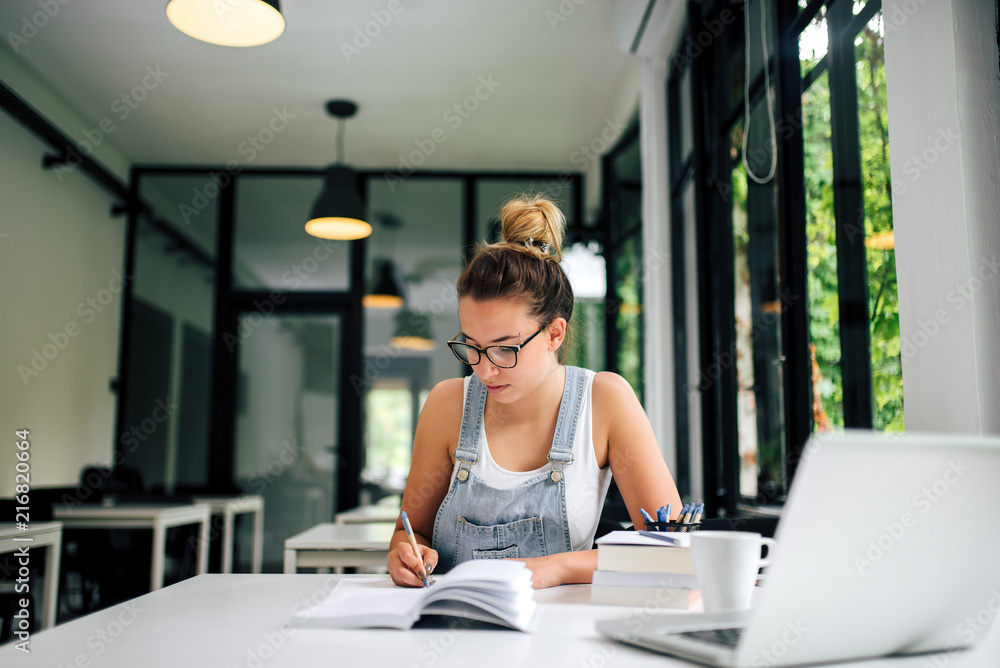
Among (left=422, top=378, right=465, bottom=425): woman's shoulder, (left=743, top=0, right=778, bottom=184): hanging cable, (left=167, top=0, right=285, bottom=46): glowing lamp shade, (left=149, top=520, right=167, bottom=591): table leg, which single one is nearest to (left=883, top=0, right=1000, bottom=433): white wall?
(left=422, top=378, right=465, bottom=425): woman's shoulder

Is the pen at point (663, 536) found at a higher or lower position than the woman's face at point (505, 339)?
lower

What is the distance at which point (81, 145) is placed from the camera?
17.7 feet

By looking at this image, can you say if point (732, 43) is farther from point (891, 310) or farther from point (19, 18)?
point (19, 18)

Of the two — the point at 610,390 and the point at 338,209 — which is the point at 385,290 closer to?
the point at 338,209

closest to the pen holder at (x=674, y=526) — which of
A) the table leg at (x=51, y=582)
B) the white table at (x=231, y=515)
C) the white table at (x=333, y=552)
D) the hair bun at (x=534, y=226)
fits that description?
the hair bun at (x=534, y=226)

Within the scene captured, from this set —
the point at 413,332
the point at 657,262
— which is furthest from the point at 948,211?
the point at 413,332

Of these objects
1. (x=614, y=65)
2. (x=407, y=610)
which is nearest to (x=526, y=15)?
(x=614, y=65)

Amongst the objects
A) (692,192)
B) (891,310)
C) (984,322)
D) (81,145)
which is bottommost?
(984,322)

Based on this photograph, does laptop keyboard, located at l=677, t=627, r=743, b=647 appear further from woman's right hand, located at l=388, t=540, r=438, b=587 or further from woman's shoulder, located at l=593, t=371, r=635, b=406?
woman's shoulder, located at l=593, t=371, r=635, b=406

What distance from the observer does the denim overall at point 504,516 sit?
1.43 meters

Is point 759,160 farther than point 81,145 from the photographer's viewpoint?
No

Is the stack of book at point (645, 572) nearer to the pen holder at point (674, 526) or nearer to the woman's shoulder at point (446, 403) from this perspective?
the pen holder at point (674, 526)

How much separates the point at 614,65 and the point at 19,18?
10.9 ft

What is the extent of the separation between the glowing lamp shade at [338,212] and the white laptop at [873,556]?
169 inches
